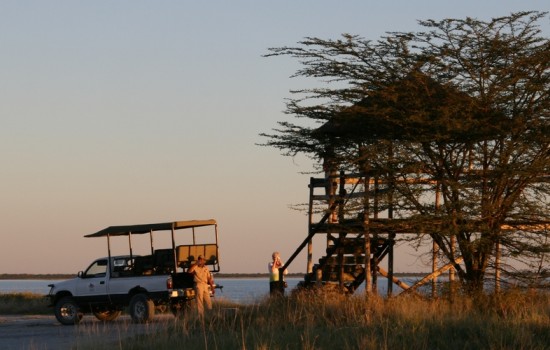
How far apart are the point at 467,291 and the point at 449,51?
18.5ft

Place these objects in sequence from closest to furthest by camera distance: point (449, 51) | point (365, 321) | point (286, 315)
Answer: point (365, 321) → point (286, 315) → point (449, 51)

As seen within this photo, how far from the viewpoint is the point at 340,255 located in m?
30.6

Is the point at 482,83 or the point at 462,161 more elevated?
the point at 482,83

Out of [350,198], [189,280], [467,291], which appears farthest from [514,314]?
[189,280]

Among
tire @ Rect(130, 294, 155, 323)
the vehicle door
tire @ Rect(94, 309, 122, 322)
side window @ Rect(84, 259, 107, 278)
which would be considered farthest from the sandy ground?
side window @ Rect(84, 259, 107, 278)

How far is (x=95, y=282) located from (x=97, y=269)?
483mm

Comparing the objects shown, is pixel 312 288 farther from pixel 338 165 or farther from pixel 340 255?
pixel 338 165

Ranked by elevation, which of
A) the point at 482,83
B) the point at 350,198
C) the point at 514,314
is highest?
the point at 482,83

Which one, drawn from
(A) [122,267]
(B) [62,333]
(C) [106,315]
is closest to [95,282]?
(A) [122,267]

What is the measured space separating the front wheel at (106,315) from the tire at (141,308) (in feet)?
6.95

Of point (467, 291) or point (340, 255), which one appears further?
point (340, 255)

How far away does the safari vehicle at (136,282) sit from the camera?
98.1 feet

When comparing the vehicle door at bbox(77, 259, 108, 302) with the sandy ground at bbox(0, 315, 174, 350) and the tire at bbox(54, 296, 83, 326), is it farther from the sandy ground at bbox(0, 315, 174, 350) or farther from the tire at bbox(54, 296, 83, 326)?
the sandy ground at bbox(0, 315, 174, 350)

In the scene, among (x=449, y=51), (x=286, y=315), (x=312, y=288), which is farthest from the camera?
(x=312, y=288)
